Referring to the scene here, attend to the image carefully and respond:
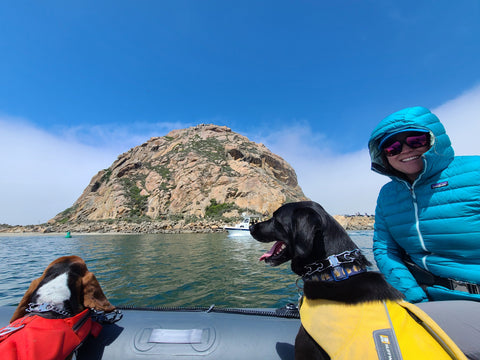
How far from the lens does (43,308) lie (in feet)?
5.75

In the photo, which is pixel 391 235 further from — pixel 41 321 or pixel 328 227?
pixel 41 321

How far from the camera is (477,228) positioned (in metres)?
1.55

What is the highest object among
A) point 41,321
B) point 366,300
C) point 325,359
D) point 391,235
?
point 391,235

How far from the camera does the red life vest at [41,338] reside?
4.62ft

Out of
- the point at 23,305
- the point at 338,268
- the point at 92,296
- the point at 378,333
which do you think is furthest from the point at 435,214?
the point at 23,305

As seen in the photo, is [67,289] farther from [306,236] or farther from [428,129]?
[428,129]

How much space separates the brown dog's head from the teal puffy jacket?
267cm

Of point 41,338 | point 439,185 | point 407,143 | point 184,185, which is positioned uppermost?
point 184,185

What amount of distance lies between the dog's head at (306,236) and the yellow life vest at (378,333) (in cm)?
33

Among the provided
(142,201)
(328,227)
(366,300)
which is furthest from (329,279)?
(142,201)

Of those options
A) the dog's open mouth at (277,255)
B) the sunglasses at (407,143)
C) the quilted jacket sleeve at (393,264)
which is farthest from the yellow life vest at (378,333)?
the sunglasses at (407,143)

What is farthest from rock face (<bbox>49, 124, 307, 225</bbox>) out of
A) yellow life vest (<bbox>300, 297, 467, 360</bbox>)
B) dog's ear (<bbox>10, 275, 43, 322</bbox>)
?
yellow life vest (<bbox>300, 297, 467, 360</bbox>)

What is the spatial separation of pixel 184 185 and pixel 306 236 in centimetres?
5544

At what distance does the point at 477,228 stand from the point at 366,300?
3.34 feet
